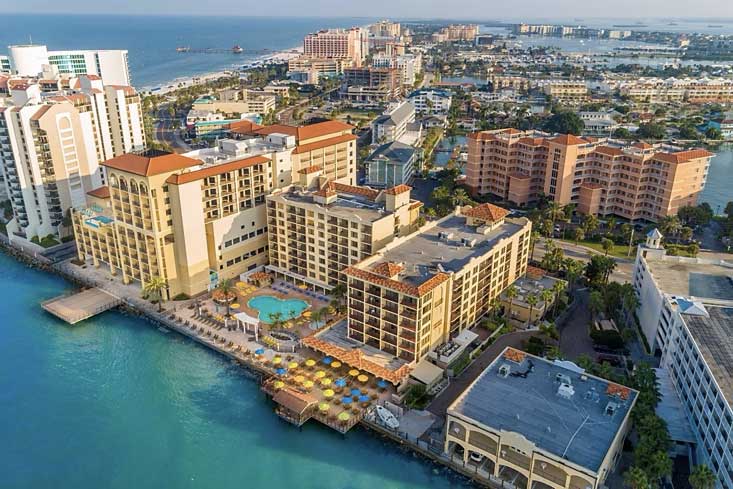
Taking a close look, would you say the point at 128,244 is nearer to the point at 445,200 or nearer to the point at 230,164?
the point at 230,164

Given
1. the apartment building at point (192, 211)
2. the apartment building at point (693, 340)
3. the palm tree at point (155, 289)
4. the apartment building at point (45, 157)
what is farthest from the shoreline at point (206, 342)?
A: the apartment building at point (693, 340)

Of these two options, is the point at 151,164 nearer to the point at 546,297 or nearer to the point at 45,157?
the point at 45,157

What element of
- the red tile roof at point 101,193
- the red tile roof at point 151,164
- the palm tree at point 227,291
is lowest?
the palm tree at point 227,291

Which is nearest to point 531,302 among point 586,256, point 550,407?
point 550,407

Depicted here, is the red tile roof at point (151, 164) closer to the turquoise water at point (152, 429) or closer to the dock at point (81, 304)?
the dock at point (81, 304)

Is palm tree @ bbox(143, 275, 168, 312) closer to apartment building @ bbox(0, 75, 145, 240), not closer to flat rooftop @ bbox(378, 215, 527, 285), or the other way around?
flat rooftop @ bbox(378, 215, 527, 285)

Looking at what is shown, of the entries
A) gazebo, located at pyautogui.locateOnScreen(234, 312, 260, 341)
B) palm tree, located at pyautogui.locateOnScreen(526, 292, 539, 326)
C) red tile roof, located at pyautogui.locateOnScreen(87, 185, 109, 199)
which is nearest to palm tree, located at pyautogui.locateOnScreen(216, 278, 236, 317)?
gazebo, located at pyautogui.locateOnScreen(234, 312, 260, 341)
